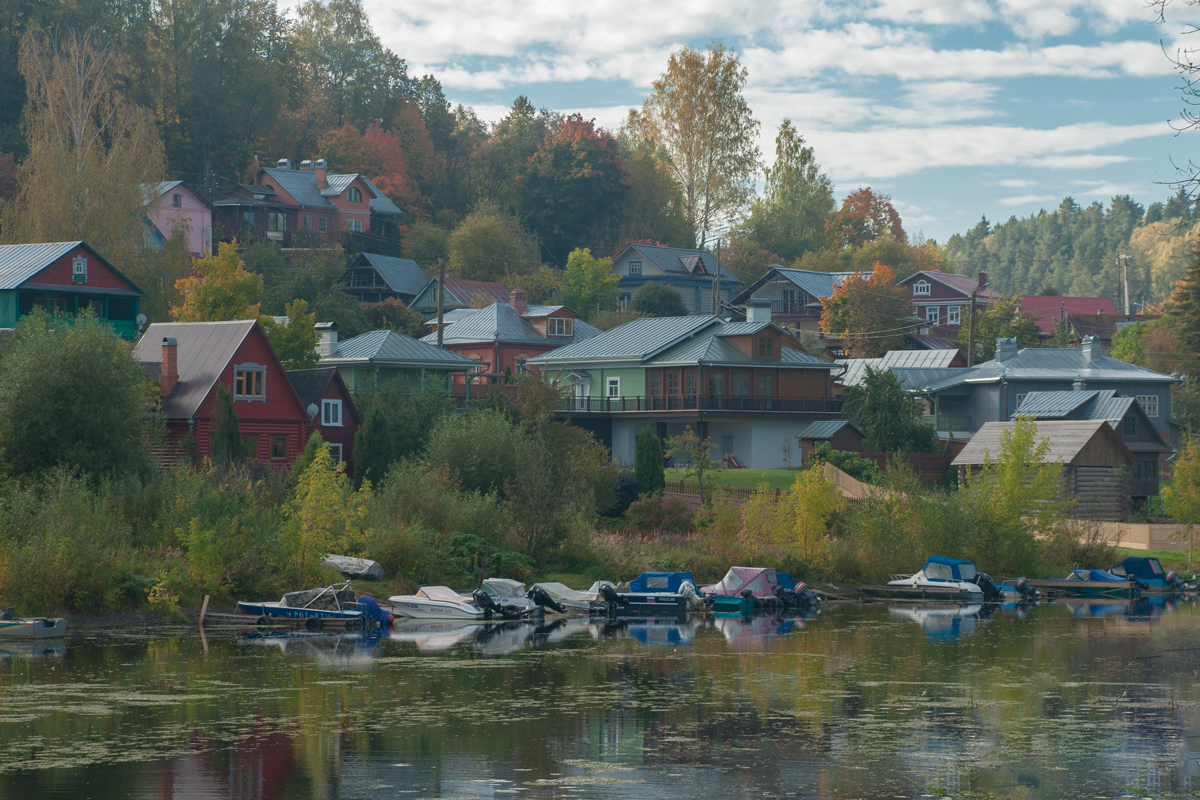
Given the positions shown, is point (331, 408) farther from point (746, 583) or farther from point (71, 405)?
point (746, 583)

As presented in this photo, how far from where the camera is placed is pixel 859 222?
484 ft

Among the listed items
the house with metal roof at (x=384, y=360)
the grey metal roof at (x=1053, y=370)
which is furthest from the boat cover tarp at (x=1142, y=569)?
the house with metal roof at (x=384, y=360)

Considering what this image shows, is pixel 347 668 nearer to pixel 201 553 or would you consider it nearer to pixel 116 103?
pixel 201 553

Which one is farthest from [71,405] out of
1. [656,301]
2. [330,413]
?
[656,301]

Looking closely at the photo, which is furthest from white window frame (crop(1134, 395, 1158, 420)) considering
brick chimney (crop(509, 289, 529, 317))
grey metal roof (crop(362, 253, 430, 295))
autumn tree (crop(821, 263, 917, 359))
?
grey metal roof (crop(362, 253, 430, 295))

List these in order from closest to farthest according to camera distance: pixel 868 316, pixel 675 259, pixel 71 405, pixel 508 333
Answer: pixel 71 405
pixel 508 333
pixel 868 316
pixel 675 259

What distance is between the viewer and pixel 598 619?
45688 mm

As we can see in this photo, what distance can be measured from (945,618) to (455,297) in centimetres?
6873

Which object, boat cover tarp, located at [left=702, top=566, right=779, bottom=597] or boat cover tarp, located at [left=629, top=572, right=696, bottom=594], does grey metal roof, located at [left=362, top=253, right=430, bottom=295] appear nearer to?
boat cover tarp, located at [left=702, top=566, right=779, bottom=597]

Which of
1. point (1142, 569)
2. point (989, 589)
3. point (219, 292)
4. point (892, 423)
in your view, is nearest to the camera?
point (989, 589)

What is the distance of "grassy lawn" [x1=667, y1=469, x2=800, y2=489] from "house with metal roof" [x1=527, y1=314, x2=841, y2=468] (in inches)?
253

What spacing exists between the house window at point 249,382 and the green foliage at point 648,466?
18.0 m

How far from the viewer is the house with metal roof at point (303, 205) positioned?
110 meters

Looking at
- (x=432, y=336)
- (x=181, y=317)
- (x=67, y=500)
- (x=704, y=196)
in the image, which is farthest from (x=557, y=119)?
(x=67, y=500)
